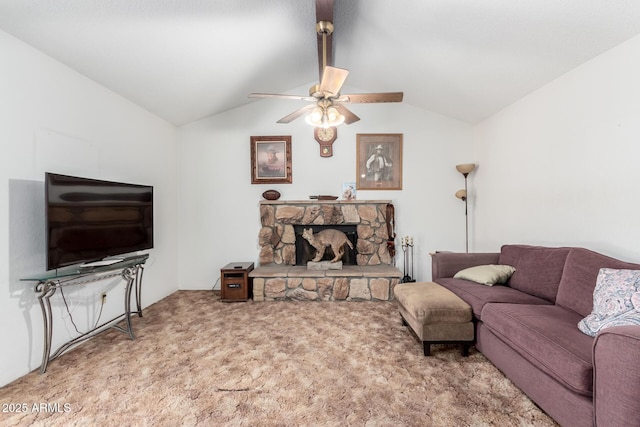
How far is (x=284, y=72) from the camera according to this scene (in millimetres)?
3629

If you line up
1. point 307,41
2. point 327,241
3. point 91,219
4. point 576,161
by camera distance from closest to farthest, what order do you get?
point 91,219, point 576,161, point 307,41, point 327,241

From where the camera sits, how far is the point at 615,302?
5.24 feet

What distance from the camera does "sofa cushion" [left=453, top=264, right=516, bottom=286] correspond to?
2619 millimetres

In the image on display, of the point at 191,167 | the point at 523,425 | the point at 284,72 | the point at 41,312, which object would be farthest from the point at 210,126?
the point at 523,425

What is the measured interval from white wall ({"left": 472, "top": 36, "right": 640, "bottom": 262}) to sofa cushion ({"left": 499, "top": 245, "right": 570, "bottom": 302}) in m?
0.37

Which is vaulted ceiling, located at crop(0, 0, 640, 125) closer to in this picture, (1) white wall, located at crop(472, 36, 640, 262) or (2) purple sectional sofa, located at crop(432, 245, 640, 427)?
(1) white wall, located at crop(472, 36, 640, 262)

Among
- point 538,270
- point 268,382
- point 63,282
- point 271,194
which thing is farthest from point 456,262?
point 63,282

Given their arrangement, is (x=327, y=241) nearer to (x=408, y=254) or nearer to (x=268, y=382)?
(x=408, y=254)

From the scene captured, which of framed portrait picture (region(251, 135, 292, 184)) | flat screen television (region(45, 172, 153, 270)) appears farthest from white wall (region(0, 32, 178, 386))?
framed portrait picture (region(251, 135, 292, 184))

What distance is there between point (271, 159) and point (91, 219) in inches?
94.5

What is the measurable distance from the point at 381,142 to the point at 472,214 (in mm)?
1749

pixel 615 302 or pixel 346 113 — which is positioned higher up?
pixel 346 113

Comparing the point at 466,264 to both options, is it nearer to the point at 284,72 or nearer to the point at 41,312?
the point at 284,72

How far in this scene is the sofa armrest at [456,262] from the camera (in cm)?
302
